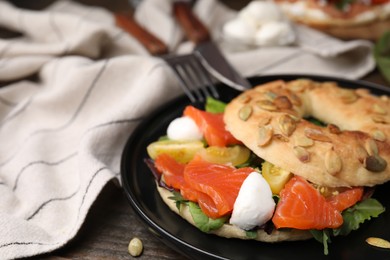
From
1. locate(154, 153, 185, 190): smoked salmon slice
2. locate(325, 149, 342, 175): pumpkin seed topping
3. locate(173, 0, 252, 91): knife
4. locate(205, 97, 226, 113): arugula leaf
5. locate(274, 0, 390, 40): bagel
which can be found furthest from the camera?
locate(274, 0, 390, 40): bagel

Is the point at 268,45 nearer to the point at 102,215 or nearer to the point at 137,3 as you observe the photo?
the point at 137,3

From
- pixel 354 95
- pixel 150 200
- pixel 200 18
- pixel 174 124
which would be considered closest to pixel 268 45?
pixel 200 18

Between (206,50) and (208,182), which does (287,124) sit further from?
(206,50)

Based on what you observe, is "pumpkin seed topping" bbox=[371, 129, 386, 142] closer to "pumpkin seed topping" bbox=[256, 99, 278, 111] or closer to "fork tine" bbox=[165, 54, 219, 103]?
"pumpkin seed topping" bbox=[256, 99, 278, 111]

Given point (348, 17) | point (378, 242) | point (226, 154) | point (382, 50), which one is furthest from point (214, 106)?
point (348, 17)

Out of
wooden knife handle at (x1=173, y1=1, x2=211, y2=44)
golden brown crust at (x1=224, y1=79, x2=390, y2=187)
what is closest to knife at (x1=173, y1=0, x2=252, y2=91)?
wooden knife handle at (x1=173, y1=1, x2=211, y2=44)

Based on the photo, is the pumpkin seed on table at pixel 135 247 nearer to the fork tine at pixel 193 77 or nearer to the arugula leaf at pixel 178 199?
the arugula leaf at pixel 178 199
